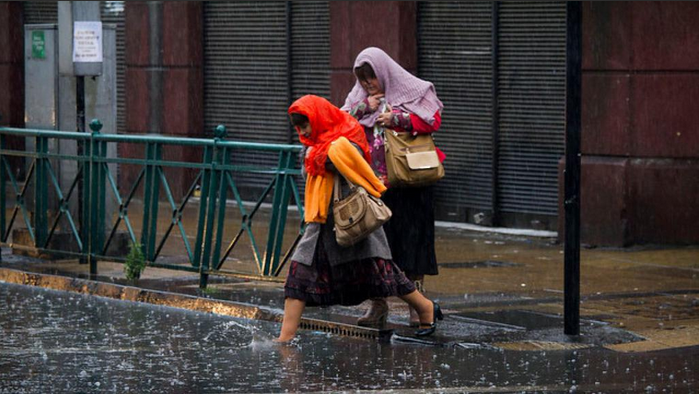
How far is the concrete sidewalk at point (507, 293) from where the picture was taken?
→ 951cm

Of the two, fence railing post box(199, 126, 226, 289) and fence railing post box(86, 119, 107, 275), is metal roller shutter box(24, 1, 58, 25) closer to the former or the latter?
fence railing post box(86, 119, 107, 275)

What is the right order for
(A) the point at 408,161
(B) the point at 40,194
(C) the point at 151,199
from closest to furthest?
(A) the point at 408,161
(C) the point at 151,199
(B) the point at 40,194

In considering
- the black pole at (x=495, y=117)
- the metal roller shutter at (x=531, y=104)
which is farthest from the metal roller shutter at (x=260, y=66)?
the metal roller shutter at (x=531, y=104)

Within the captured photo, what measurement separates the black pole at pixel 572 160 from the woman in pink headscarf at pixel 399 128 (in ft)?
3.08

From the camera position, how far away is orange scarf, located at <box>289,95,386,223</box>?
357 inches

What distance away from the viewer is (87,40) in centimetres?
1380

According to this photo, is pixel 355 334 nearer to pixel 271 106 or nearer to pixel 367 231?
pixel 367 231

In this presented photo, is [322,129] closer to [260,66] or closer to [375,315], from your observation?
[375,315]

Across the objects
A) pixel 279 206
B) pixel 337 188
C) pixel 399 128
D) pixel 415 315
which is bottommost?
pixel 415 315

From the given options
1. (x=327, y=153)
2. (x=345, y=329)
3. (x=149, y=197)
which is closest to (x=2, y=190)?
(x=149, y=197)

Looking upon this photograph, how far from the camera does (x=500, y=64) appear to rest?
16.1 metres

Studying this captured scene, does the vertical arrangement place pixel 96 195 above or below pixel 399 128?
below

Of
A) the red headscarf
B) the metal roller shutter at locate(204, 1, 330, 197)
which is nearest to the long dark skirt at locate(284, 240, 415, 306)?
the red headscarf

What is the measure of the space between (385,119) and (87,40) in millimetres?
5005
